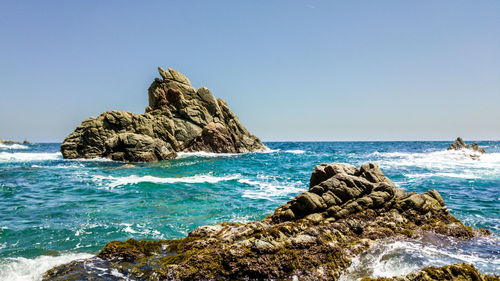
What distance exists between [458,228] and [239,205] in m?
8.64

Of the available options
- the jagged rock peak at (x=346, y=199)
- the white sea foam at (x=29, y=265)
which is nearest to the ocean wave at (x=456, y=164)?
the jagged rock peak at (x=346, y=199)

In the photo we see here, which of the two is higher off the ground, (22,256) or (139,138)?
(139,138)

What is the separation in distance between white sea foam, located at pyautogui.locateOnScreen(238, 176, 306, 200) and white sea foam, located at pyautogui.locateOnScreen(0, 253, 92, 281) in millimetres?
9731

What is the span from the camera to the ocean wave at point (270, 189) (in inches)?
654

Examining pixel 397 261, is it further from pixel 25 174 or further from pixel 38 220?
pixel 25 174

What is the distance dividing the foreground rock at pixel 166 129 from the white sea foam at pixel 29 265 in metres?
30.1

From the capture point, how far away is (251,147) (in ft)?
192

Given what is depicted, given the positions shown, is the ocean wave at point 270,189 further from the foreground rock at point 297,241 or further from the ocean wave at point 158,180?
the foreground rock at point 297,241

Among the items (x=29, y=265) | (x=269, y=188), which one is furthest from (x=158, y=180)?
(x=29, y=265)

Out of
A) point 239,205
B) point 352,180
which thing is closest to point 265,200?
point 239,205

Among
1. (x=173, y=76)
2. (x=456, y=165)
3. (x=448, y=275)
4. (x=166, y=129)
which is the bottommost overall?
(x=456, y=165)

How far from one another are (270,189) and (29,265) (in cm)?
1315

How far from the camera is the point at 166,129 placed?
47.6m

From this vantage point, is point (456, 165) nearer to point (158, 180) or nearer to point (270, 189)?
point (270, 189)
